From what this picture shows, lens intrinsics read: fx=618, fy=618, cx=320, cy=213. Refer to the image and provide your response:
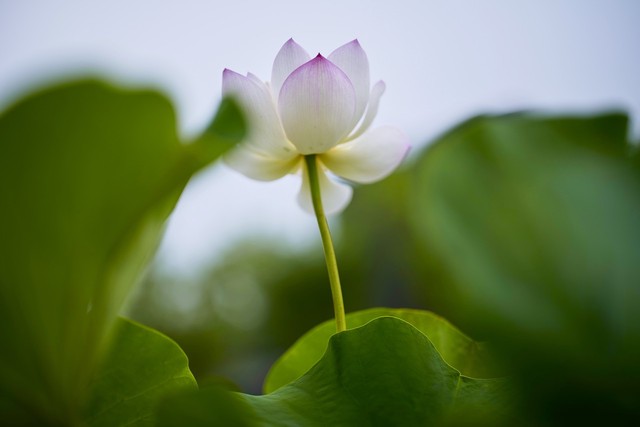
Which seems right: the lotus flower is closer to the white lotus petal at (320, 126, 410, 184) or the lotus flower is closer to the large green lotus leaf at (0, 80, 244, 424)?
the white lotus petal at (320, 126, 410, 184)

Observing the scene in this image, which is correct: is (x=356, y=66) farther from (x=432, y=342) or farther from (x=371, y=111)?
(x=432, y=342)

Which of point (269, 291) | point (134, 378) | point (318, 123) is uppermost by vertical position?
point (318, 123)

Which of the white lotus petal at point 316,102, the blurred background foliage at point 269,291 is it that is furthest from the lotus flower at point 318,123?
the blurred background foliage at point 269,291

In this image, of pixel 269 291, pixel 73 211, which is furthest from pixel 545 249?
pixel 269 291

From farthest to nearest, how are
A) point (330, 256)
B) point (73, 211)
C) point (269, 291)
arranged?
point (269, 291)
point (330, 256)
point (73, 211)

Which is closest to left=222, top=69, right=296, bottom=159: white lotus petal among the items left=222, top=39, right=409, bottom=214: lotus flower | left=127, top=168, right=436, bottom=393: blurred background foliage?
left=222, top=39, right=409, bottom=214: lotus flower

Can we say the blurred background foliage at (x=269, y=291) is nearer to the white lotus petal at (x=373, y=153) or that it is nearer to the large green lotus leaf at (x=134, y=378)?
the white lotus petal at (x=373, y=153)

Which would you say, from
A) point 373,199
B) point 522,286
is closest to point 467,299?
point 522,286
